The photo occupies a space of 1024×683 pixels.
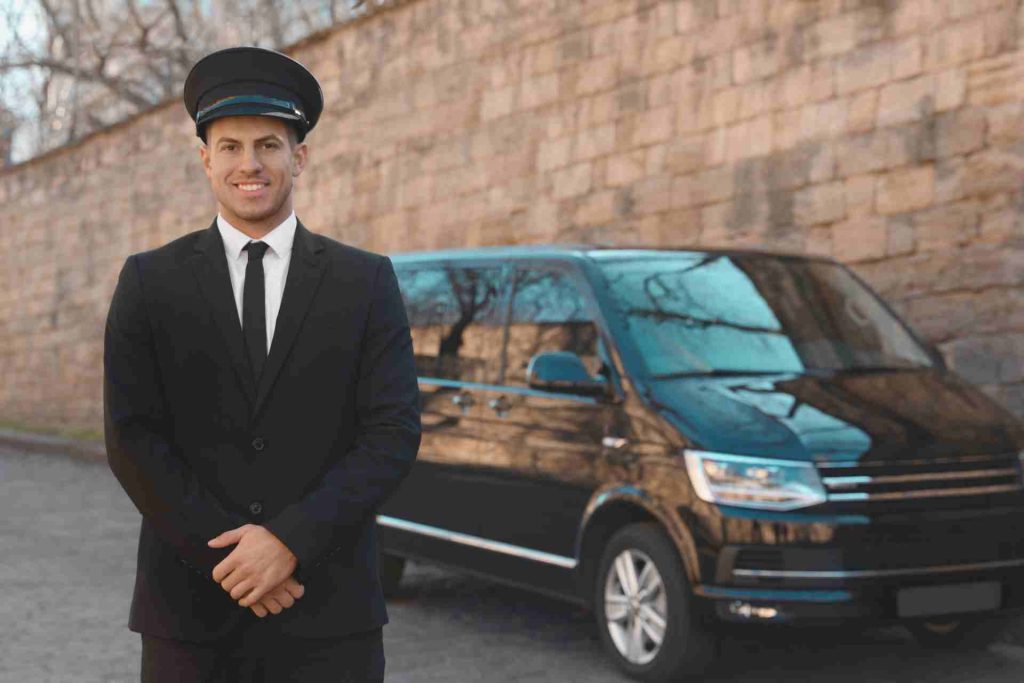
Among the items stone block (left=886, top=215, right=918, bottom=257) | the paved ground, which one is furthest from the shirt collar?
stone block (left=886, top=215, right=918, bottom=257)

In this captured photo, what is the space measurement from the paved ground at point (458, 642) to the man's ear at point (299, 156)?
3.65m

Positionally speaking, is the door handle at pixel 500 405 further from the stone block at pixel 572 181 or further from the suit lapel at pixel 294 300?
the stone block at pixel 572 181

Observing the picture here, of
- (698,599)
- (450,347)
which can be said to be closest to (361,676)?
(698,599)

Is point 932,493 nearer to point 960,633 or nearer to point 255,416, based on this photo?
point 960,633

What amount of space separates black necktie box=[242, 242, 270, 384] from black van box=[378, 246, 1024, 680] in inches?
138

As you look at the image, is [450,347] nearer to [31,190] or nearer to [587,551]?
[587,551]

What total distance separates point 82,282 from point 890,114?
1707 cm

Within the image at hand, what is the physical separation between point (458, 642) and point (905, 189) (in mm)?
4984

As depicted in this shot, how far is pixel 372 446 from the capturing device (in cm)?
290

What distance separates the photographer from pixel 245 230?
2967 millimetres

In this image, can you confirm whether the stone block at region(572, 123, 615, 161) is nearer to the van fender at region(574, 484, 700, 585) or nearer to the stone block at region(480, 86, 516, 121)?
the stone block at region(480, 86, 516, 121)

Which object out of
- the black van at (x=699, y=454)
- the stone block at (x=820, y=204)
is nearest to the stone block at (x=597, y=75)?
the stone block at (x=820, y=204)

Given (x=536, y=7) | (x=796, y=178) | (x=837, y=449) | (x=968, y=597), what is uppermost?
(x=536, y=7)

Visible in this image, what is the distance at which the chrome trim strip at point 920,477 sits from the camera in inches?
242
